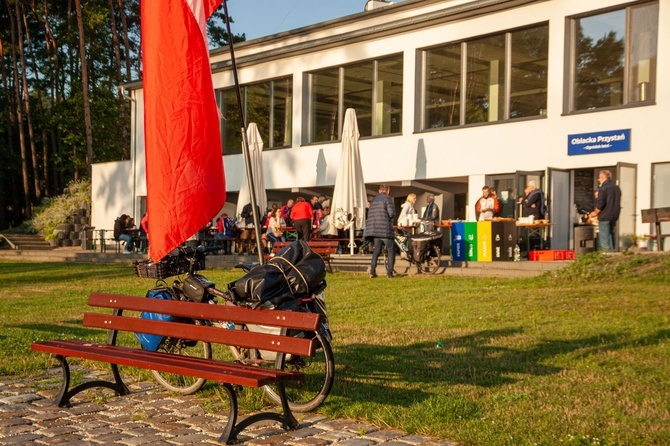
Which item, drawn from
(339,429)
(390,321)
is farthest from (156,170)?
(390,321)

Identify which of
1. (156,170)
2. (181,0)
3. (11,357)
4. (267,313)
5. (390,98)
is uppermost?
(390,98)

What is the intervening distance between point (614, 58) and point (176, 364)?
18976 millimetres

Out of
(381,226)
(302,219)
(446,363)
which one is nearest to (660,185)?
(381,226)

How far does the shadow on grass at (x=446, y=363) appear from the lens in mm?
7066

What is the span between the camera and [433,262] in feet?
65.1

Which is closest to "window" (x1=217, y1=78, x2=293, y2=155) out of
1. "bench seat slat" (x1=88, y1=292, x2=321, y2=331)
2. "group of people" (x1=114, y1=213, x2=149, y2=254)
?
"group of people" (x1=114, y1=213, x2=149, y2=254)

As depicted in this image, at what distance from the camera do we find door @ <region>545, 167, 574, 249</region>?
74.9ft

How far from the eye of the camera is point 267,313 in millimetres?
6203

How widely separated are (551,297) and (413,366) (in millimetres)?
5725

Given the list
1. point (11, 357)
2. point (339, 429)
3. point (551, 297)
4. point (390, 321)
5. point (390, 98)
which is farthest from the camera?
point (390, 98)

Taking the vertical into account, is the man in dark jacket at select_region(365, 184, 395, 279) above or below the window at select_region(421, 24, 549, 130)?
below

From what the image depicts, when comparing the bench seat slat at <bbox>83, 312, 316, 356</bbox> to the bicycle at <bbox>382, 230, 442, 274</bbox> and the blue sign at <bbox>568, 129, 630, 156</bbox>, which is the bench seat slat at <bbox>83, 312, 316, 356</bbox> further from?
the blue sign at <bbox>568, 129, 630, 156</bbox>

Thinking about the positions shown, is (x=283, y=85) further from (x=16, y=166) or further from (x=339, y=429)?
(x=339, y=429)

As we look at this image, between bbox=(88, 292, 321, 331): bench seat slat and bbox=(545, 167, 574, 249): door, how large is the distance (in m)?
16.8
